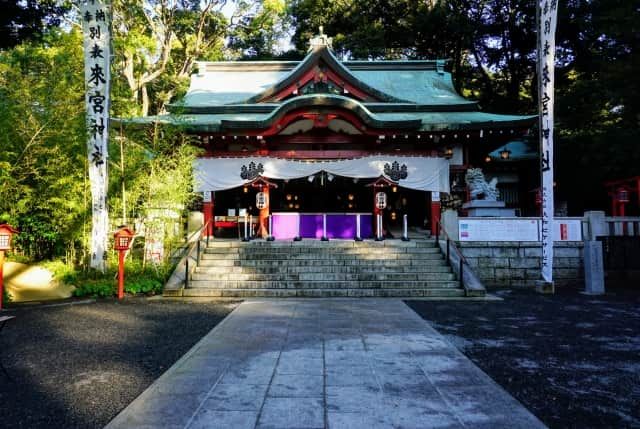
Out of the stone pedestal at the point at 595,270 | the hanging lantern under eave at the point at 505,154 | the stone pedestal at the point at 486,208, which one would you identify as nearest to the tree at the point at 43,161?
the stone pedestal at the point at 486,208

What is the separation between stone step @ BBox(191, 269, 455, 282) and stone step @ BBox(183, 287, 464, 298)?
51 centimetres

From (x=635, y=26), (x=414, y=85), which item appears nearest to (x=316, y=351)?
(x=635, y=26)

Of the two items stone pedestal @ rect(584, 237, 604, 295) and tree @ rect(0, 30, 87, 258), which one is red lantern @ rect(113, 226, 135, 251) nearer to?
tree @ rect(0, 30, 87, 258)

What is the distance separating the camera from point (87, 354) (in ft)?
14.6

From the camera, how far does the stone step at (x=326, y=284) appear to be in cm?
876

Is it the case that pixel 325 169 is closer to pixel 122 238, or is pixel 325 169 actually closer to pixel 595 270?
pixel 122 238

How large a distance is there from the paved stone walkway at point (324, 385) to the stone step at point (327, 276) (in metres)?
3.48

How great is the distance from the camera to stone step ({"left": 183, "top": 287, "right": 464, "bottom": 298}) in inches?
335

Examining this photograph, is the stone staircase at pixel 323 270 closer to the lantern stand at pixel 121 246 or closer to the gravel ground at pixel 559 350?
the gravel ground at pixel 559 350

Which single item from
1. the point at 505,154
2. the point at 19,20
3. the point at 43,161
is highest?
the point at 19,20

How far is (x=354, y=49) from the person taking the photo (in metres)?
23.0

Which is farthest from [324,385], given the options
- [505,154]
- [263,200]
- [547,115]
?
[505,154]

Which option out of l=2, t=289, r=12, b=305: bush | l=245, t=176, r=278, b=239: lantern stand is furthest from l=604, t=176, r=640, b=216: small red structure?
l=2, t=289, r=12, b=305: bush

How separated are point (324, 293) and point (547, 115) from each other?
700cm
